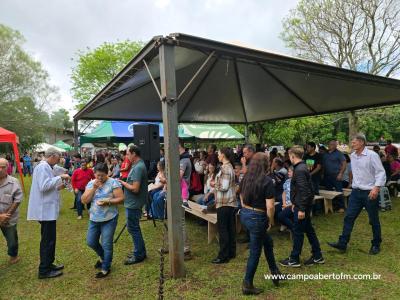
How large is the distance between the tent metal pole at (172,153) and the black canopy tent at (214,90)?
0.04 feet

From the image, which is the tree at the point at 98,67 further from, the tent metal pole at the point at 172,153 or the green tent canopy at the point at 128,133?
the tent metal pole at the point at 172,153

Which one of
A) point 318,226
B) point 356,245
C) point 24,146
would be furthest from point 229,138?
point 24,146

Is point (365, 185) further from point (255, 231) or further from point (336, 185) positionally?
point (336, 185)

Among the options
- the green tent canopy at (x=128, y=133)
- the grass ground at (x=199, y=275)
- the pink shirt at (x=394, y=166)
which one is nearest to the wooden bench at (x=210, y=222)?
the grass ground at (x=199, y=275)

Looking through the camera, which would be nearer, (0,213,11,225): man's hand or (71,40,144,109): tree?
(0,213,11,225): man's hand

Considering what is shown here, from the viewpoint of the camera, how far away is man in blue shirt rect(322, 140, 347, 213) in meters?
7.07

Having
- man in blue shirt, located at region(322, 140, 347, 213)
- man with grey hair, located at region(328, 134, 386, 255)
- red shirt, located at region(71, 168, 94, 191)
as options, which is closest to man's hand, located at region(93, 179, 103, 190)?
man with grey hair, located at region(328, 134, 386, 255)

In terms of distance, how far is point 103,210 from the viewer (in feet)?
12.7

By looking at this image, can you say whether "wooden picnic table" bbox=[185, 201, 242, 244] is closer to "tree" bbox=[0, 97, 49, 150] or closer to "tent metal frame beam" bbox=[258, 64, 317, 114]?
"tent metal frame beam" bbox=[258, 64, 317, 114]

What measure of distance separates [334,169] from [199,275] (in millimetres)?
4779

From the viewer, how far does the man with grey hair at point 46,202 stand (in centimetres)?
382

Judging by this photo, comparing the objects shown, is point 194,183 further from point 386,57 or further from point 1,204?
point 386,57

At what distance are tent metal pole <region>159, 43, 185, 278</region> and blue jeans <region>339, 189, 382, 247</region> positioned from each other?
2.50 m

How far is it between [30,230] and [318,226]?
624 cm
